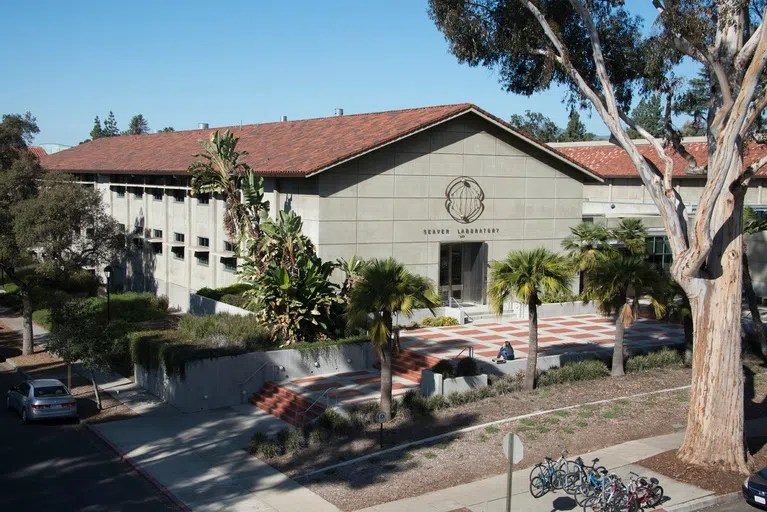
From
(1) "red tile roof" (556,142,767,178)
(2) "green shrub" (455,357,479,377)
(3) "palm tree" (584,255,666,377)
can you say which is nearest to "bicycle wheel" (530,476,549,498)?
(2) "green shrub" (455,357,479,377)

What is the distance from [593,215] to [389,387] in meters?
24.1

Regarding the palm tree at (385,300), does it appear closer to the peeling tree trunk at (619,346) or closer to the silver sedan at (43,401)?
the peeling tree trunk at (619,346)

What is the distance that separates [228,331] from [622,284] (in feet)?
44.5

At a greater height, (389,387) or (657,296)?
(657,296)

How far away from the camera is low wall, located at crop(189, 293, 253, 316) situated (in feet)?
104

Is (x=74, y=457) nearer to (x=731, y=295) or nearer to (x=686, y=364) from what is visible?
(x=731, y=295)

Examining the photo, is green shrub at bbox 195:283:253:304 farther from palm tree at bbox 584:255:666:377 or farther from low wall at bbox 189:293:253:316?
palm tree at bbox 584:255:666:377

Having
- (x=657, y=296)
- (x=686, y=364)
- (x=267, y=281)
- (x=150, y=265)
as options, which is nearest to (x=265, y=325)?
(x=267, y=281)

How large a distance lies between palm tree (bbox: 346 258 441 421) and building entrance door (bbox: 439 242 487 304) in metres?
14.4

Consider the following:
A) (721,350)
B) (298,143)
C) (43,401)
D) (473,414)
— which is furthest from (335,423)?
(298,143)

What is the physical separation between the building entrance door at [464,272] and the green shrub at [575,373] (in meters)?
10.6

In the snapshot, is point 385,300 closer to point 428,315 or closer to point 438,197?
point 428,315

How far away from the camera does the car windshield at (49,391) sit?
2414 centimetres

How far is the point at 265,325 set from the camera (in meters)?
28.2
